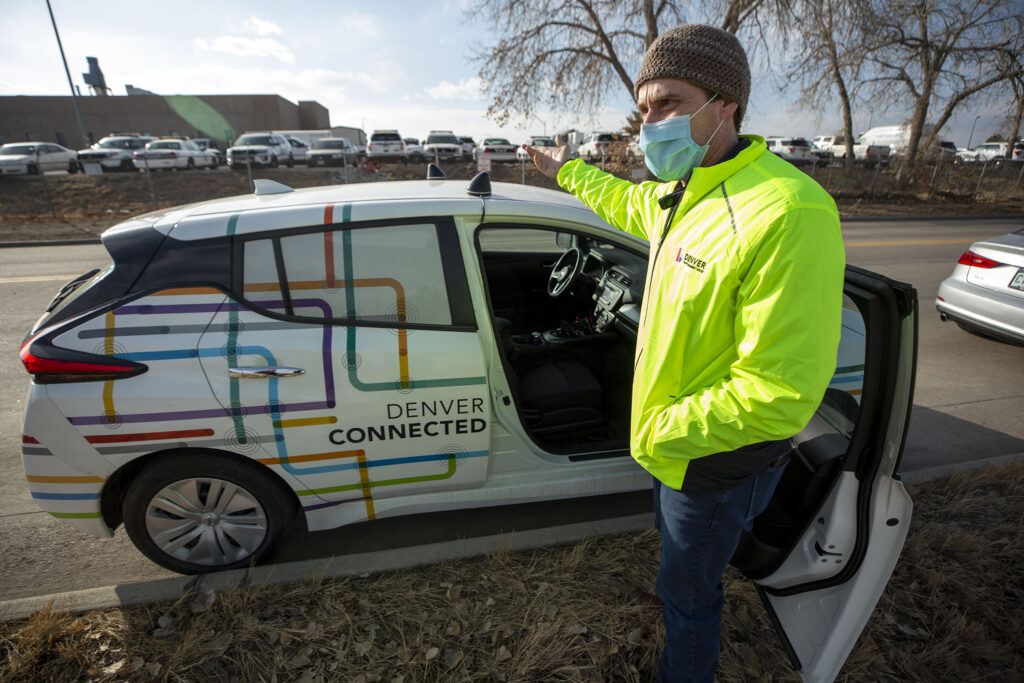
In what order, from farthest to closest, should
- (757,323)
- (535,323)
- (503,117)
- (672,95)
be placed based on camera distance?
(503,117), (535,323), (672,95), (757,323)

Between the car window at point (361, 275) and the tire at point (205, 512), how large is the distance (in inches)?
29.0

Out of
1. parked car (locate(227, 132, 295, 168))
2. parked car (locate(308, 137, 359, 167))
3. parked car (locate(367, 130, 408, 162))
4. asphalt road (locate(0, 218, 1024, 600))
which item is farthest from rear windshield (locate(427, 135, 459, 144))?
asphalt road (locate(0, 218, 1024, 600))

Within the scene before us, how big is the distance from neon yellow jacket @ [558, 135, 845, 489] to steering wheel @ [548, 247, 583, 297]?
1.98 meters

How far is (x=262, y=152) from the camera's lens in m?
23.4

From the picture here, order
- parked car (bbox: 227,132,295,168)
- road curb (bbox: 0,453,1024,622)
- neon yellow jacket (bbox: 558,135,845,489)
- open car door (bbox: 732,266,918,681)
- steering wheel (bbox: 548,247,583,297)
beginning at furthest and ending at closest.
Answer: parked car (bbox: 227,132,295,168)
steering wheel (bbox: 548,247,583,297)
road curb (bbox: 0,453,1024,622)
open car door (bbox: 732,266,918,681)
neon yellow jacket (bbox: 558,135,845,489)

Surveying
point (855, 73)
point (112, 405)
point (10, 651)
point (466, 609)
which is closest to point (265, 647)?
point (466, 609)

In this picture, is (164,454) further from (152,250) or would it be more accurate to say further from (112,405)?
(152,250)

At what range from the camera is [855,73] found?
834 inches

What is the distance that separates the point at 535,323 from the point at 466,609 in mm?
2256

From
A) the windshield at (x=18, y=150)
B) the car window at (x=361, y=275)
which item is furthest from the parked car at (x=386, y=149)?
the car window at (x=361, y=275)

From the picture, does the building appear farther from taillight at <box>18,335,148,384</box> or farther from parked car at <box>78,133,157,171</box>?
taillight at <box>18,335,148,384</box>

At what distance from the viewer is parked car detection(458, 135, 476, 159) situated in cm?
2898

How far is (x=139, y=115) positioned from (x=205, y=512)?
6434 centimetres

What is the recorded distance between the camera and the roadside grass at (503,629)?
1.93 metres
